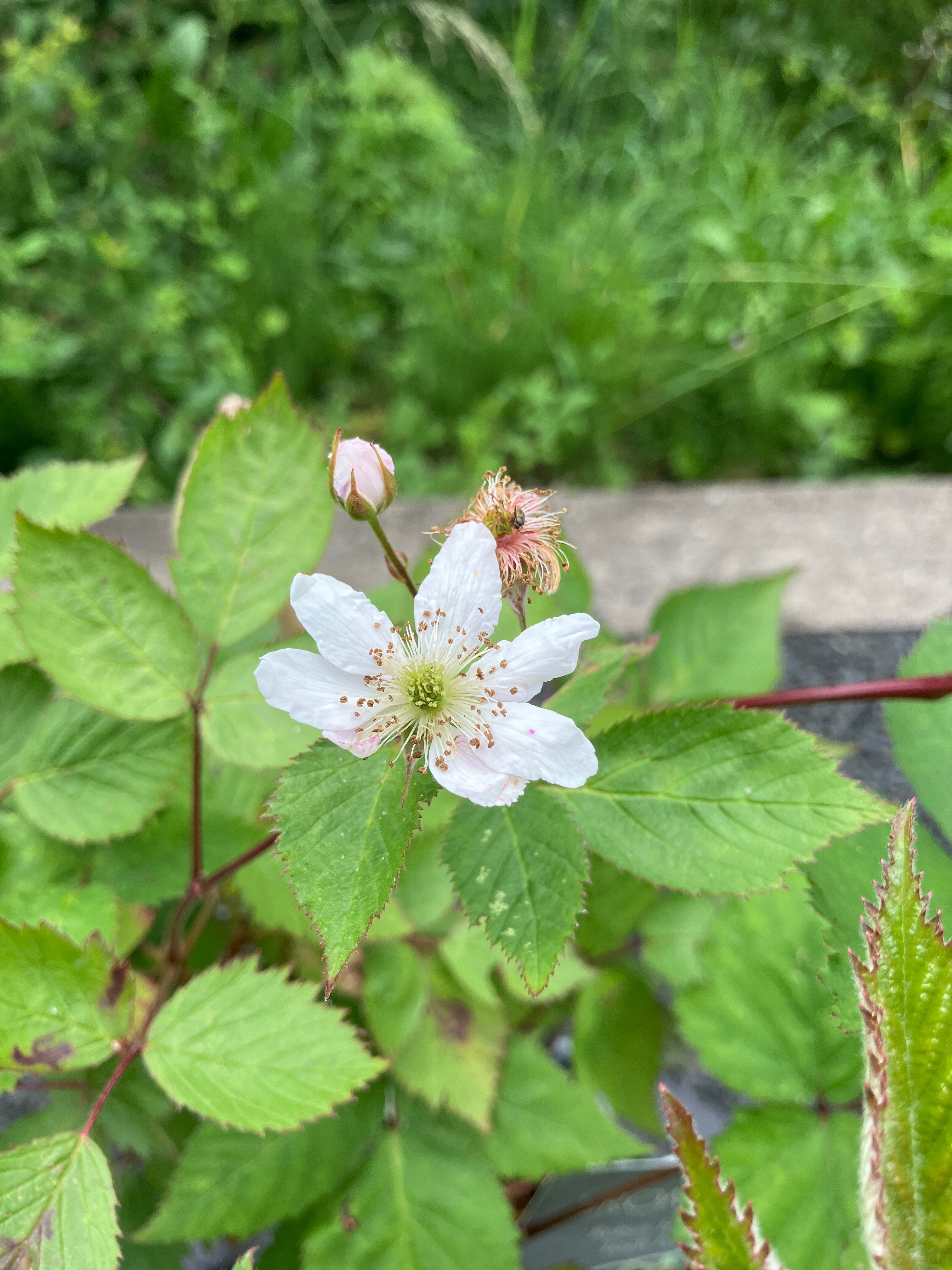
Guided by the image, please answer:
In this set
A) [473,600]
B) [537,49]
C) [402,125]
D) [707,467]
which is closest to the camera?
[473,600]

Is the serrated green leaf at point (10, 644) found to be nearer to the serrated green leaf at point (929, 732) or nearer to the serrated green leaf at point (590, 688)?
the serrated green leaf at point (590, 688)

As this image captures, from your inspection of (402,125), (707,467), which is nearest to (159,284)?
(402,125)

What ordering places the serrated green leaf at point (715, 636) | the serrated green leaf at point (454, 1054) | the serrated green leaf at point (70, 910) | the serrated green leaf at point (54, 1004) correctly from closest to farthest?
1. the serrated green leaf at point (54, 1004)
2. the serrated green leaf at point (70, 910)
3. the serrated green leaf at point (454, 1054)
4. the serrated green leaf at point (715, 636)

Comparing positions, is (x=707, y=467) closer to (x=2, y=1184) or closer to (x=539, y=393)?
(x=539, y=393)

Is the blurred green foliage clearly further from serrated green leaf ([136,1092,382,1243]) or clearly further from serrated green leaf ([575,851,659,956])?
serrated green leaf ([136,1092,382,1243])

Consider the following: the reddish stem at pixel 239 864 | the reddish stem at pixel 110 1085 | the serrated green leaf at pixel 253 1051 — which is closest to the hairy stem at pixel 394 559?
the reddish stem at pixel 239 864

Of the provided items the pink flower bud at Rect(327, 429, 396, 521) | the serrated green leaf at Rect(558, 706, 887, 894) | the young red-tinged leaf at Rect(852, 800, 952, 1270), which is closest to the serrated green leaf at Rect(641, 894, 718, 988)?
the serrated green leaf at Rect(558, 706, 887, 894)
